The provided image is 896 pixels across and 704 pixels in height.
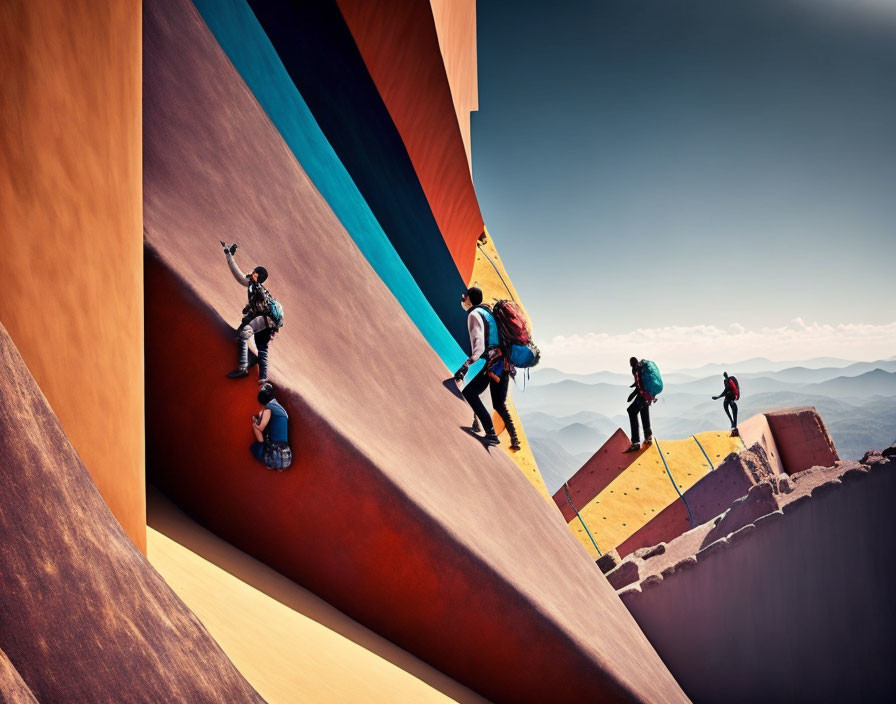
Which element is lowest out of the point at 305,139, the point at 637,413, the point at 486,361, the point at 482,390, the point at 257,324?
the point at 637,413

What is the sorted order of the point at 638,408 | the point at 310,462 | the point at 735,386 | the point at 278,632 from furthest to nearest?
the point at 735,386, the point at 638,408, the point at 310,462, the point at 278,632

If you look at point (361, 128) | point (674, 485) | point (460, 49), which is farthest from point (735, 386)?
point (361, 128)

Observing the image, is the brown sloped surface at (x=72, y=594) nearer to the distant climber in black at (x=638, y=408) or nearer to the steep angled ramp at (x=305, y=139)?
the steep angled ramp at (x=305, y=139)

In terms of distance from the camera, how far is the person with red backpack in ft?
20.7

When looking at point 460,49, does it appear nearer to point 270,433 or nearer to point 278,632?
point 270,433

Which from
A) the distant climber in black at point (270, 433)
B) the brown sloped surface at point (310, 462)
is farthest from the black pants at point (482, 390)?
the distant climber in black at point (270, 433)

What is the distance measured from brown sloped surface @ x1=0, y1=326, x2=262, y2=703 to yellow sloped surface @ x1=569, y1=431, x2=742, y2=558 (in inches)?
442

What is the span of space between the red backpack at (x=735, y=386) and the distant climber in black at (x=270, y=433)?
13323 mm

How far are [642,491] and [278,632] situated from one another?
11088mm

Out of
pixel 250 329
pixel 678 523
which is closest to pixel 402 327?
pixel 250 329

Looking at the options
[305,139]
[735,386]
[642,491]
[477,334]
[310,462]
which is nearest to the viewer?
[310,462]

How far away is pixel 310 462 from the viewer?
3.78 m

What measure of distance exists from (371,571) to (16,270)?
288cm

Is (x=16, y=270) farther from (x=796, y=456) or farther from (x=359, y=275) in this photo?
(x=796, y=456)
